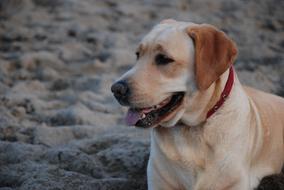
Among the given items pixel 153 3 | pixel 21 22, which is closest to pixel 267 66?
pixel 153 3

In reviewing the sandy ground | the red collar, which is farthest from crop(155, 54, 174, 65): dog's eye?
the sandy ground

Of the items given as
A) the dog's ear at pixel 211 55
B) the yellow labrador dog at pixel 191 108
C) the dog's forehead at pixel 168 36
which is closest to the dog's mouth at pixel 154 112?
the yellow labrador dog at pixel 191 108

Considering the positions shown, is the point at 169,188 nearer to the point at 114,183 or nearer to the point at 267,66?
the point at 114,183

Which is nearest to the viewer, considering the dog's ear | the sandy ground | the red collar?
the dog's ear

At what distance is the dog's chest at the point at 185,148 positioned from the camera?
3.12m

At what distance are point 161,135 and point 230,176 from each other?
410 millimetres

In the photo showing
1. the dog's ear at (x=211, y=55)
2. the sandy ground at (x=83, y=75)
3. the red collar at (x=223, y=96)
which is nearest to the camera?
the dog's ear at (x=211, y=55)

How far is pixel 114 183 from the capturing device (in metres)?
3.51

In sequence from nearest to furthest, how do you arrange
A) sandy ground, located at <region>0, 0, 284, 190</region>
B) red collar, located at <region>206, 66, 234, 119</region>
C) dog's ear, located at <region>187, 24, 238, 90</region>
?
dog's ear, located at <region>187, 24, 238, 90</region>, red collar, located at <region>206, 66, 234, 119</region>, sandy ground, located at <region>0, 0, 284, 190</region>

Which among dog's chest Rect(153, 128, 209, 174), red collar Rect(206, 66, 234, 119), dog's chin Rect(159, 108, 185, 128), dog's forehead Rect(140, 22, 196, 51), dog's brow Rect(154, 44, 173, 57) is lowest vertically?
dog's chest Rect(153, 128, 209, 174)

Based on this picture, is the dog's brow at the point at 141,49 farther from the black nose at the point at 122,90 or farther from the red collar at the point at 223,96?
the red collar at the point at 223,96

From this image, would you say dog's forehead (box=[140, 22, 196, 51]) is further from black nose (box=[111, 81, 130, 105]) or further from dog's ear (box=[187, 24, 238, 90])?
black nose (box=[111, 81, 130, 105])

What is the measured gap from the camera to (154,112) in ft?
9.89

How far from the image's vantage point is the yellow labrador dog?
9.77 feet
